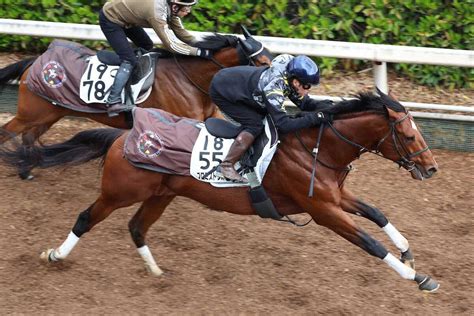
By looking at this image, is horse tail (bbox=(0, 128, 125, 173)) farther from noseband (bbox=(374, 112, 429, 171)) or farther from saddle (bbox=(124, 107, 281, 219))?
noseband (bbox=(374, 112, 429, 171))

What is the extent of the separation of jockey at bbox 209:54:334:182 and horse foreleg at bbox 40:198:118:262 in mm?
955

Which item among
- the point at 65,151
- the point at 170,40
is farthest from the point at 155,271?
the point at 170,40

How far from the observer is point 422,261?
679cm

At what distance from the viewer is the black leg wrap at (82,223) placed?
645 cm

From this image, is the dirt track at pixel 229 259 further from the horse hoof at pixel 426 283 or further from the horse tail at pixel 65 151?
the horse tail at pixel 65 151

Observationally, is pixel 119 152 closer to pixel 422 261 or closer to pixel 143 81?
pixel 143 81

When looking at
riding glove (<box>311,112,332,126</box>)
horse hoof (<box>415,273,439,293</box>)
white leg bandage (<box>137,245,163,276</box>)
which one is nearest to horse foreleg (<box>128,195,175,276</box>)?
white leg bandage (<box>137,245,163,276</box>)

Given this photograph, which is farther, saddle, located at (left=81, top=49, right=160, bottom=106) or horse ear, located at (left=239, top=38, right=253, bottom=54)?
saddle, located at (left=81, top=49, right=160, bottom=106)

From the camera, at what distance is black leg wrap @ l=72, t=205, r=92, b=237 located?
254 inches

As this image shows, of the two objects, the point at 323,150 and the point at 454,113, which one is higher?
the point at 323,150

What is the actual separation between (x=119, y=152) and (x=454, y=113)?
13.6 ft

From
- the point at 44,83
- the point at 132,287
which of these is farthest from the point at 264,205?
the point at 44,83

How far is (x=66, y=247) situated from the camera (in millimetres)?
6574

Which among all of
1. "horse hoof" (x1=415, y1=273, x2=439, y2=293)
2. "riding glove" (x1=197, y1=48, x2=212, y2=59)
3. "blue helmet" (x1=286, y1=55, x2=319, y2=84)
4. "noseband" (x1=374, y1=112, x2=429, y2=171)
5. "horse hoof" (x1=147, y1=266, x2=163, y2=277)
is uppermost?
"blue helmet" (x1=286, y1=55, x2=319, y2=84)
